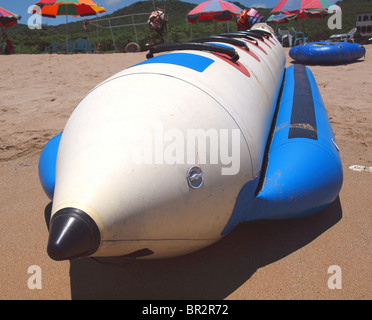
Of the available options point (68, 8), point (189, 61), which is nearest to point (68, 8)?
point (68, 8)

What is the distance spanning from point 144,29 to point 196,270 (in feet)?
142

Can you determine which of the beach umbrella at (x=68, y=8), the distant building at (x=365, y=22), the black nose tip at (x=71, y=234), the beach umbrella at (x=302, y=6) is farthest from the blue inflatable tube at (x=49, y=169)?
the distant building at (x=365, y=22)

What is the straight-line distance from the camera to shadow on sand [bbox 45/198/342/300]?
57.3 inches

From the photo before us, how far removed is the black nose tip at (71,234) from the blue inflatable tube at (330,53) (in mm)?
6864

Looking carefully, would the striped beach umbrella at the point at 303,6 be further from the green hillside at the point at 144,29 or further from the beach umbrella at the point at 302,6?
the green hillside at the point at 144,29

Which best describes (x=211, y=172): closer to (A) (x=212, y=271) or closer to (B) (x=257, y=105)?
(A) (x=212, y=271)

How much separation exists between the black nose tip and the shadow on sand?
314 mm

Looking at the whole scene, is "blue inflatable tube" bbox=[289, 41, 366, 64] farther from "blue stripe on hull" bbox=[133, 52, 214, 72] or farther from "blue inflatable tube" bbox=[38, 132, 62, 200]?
"blue inflatable tube" bbox=[38, 132, 62, 200]

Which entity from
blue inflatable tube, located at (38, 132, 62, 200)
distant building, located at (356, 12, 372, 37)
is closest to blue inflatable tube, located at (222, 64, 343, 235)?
blue inflatable tube, located at (38, 132, 62, 200)

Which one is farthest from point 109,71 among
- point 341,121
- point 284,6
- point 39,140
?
point 284,6

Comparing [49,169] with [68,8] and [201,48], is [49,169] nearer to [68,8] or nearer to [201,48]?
[201,48]

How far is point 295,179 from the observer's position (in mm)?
1676

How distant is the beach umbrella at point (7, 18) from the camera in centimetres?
1074

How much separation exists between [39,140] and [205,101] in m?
2.43
